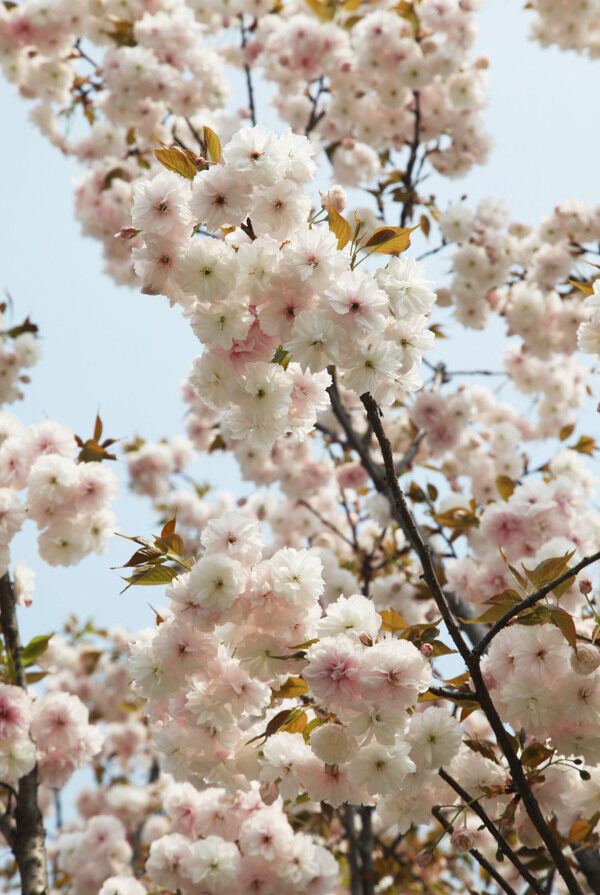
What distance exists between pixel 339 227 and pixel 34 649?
220 cm

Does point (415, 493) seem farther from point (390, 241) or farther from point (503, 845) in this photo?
point (390, 241)

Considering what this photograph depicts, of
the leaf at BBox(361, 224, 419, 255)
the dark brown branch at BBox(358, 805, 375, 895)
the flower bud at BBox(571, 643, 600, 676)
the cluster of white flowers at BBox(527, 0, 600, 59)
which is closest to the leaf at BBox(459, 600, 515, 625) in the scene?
the flower bud at BBox(571, 643, 600, 676)

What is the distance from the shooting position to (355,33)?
5.52m

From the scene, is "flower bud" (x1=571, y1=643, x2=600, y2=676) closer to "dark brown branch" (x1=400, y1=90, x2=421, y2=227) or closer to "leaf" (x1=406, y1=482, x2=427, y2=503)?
"leaf" (x1=406, y1=482, x2=427, y2=503)

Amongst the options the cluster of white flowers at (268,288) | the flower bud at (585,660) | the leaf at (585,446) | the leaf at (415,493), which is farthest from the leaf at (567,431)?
the cluster of white flowers at (268,288)

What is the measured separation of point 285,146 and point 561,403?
16.7 feet

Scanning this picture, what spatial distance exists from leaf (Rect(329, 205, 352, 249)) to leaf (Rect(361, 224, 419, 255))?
0.04m

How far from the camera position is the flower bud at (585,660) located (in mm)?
1724

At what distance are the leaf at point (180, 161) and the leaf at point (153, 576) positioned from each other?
0.90 metres

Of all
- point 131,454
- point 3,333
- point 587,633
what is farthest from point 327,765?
point 131,454

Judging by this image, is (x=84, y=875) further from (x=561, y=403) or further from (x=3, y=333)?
(x=561, y=403)

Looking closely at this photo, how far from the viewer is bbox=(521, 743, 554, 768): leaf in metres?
1.91

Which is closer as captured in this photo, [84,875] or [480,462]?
[84,875]

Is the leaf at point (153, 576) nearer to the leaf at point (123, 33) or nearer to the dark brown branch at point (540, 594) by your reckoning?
the dark brown branch at point (540, 594)
